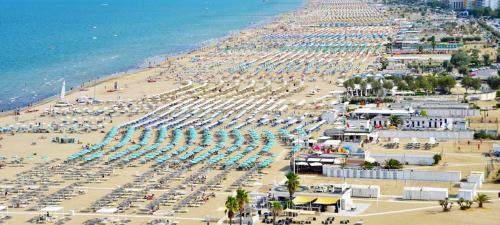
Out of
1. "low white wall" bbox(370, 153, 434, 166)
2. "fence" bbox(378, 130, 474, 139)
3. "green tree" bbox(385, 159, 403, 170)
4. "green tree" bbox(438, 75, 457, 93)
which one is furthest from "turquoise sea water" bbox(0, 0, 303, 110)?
"green tree" bbox(385, 159, 403, 170)

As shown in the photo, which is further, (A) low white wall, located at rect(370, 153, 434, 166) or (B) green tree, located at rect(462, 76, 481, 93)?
(B) green tree, located at rect(462, 76, 481, 93)

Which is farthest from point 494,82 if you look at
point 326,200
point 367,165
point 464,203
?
point 326,200

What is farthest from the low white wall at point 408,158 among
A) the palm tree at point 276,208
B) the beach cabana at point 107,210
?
the beach cabana at point 107,210

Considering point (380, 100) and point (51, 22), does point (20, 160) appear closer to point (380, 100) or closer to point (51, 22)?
point (380, 100)

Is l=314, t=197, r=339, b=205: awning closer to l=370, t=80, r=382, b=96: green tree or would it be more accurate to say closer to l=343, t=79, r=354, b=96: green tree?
l=370, t=80, r=382, b=96: green tree

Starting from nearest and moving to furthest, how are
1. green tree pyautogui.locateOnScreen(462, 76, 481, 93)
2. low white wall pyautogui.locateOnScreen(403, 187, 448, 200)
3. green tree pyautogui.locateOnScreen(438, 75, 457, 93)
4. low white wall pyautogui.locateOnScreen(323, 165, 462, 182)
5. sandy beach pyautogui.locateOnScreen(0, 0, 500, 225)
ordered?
sandy beach pyautogui.locateOnScreen(0, 0, 500, 225) < low white wall pyautogui.locateOnScreen(403, 187, 448, 200) < low white wall pyautogui.locateOnScreen(323, 165, 462, 182) < green tree pyautogui.locateOnScreen(462, 76, 481, 93) < green tree pyautogui.locateOnScreen(438, 75, 457, 93)

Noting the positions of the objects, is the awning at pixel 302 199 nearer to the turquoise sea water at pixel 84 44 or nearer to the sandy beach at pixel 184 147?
the sandy beach at pixel 184 147

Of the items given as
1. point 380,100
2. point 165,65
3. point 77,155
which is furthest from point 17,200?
point 165,65
